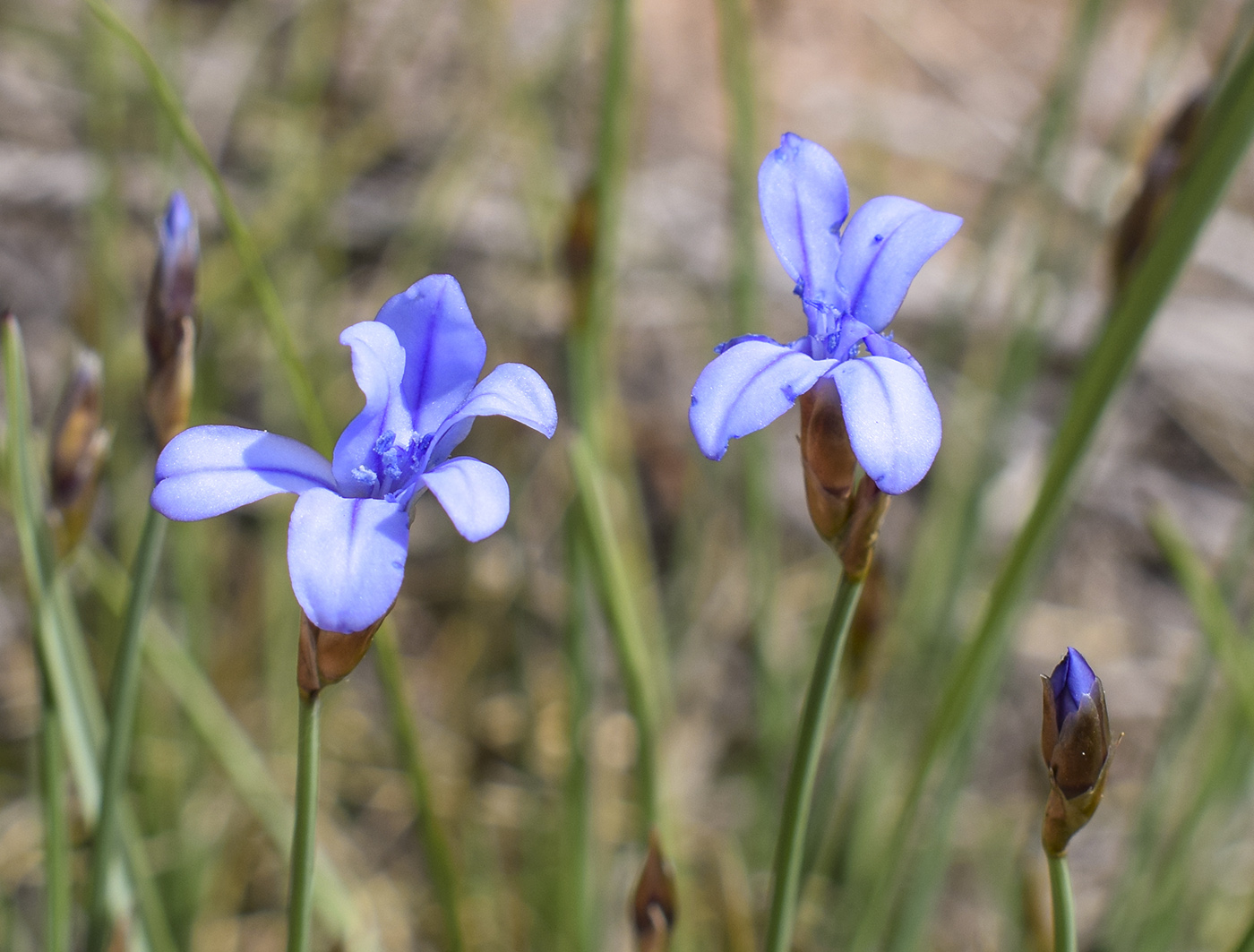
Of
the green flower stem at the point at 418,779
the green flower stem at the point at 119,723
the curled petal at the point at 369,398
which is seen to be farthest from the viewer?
the green flower stem at the point at 418,779

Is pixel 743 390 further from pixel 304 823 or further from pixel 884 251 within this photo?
pixel 304 823

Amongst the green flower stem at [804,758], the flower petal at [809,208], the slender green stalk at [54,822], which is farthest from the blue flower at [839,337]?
the slender green stalk at [54,822]

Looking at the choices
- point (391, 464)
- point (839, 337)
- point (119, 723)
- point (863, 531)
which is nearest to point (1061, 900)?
point (863, 531)

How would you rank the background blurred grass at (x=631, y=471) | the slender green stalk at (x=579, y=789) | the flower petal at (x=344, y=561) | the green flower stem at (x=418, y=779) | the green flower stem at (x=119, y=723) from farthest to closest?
1. the background blurred grass at (x=631, y=471)
2. the slender green stalk at (x=579, y=789)
3. the green flower stem at (x=418, y=779)
4. the green flower stem at (x=119, y=723)
5. the flower petal at (x=344, y=561)

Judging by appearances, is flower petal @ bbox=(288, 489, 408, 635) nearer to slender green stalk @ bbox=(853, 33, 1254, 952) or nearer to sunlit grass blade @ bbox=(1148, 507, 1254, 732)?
slender green stalk @ bbox=(853, 33, 1254, 952)

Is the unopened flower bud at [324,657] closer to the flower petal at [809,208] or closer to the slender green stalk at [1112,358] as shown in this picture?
the flower petal at [809,208]

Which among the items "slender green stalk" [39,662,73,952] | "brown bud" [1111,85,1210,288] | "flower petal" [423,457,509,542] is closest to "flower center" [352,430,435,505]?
"flower petal" [423,457,509,542]

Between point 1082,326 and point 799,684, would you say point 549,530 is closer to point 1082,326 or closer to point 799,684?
point 799,684
